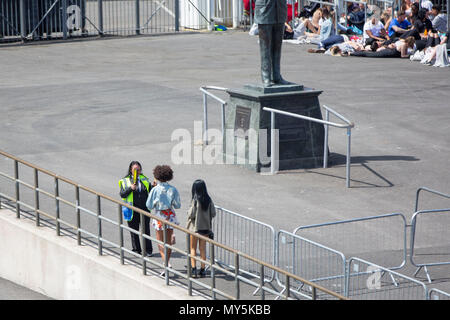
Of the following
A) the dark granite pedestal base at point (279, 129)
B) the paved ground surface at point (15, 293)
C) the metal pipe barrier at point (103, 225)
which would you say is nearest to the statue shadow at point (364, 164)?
the dark granite pedestal base at point (279, 129)

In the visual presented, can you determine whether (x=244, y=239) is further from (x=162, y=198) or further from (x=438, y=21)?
(x=438, y=21)

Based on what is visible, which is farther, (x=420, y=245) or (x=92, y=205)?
(x=92, y=205)

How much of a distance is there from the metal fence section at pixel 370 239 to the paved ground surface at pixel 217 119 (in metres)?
0.16

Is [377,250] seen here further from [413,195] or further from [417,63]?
[417,63]

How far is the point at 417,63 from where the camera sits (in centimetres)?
2631

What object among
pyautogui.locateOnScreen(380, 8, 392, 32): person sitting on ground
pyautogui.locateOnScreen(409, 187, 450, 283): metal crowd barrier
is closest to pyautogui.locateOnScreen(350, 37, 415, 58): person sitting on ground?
pyautogui.locateOnScreen(380, 8, 392, 32): person sitting on ground

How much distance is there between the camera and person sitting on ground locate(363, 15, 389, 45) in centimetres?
2784

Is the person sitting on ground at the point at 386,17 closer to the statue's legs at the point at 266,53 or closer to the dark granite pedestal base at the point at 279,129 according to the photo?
the statue's legs at the point at 266,53

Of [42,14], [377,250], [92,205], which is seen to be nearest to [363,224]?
[377,250]

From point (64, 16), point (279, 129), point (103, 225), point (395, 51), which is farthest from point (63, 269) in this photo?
point (64, 16)

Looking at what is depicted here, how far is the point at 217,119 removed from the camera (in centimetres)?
1839

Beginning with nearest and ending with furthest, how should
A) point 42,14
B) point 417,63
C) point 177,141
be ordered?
point 177,141, point 417,63, point 42,14
